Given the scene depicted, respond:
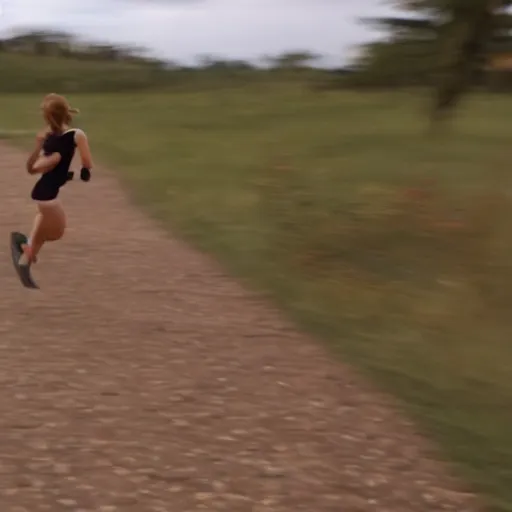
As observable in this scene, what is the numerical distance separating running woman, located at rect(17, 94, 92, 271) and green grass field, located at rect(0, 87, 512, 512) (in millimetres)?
1736

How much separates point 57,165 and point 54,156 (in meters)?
0.08

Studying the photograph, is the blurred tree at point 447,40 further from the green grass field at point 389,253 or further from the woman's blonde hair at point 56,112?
the woman's blonde hair at point 56,112

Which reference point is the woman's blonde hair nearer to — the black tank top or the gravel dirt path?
the black tank top

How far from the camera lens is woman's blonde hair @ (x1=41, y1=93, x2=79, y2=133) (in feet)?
25.5

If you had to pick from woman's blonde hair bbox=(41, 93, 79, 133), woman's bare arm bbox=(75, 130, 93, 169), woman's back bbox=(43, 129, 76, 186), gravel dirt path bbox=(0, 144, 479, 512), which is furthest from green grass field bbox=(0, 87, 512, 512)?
woman's blonde hair bbox=(41, 93, 79, 133)

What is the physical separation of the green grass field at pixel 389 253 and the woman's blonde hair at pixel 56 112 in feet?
6.66

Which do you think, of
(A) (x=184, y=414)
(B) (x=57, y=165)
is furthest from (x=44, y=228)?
(A) (x=184, y=414)

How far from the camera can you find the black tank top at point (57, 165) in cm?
791

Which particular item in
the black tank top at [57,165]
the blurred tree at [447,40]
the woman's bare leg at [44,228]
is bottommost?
the woman's bare leg at [44,228]

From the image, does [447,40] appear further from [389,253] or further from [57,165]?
[57,165]

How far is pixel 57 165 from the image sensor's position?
26.1 ft

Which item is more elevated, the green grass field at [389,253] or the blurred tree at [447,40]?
the blurred tree at [447,40]

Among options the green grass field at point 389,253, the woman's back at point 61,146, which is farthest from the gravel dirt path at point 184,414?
the woman's back at point 61,146

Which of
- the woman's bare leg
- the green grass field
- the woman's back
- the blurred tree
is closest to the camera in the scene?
the green grass field
